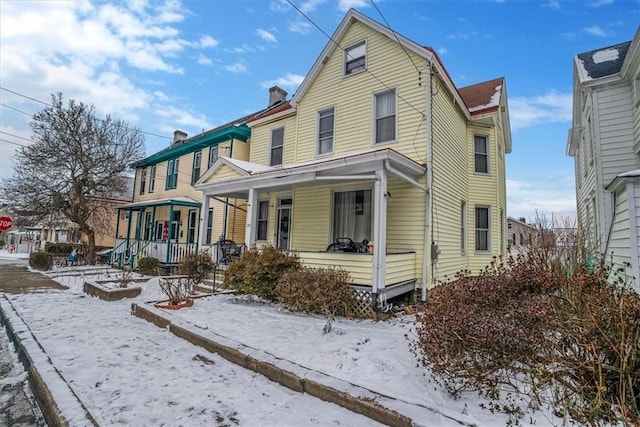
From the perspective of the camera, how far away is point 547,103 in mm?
15555

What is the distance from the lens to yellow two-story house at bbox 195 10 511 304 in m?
8.07

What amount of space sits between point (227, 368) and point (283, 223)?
7.91 m

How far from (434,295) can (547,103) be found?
16152mm

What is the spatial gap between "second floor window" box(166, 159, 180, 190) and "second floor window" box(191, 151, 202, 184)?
5.80ft

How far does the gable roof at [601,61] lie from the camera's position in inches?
389

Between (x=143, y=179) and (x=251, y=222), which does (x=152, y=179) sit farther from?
(x=251, y=222)

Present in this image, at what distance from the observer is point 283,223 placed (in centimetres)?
1197

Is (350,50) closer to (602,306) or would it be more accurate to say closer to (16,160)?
(602,306)

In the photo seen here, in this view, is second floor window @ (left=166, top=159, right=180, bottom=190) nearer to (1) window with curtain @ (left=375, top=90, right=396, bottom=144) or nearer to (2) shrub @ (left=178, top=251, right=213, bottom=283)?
(2) shrub @ (left=178, top=251, right=213, bottom=283)

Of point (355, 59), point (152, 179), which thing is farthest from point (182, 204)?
point (355, 59)

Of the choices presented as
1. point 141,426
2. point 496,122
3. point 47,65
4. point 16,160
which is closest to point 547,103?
point 496,122

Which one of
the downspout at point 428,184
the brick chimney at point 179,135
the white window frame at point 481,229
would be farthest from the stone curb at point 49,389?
the brick chimney at point 179,135

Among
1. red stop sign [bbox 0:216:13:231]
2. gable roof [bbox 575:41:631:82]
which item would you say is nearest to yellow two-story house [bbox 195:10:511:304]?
gable roof [bbox 575:41:631:82]

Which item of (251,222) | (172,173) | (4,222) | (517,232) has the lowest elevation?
(4,222)
